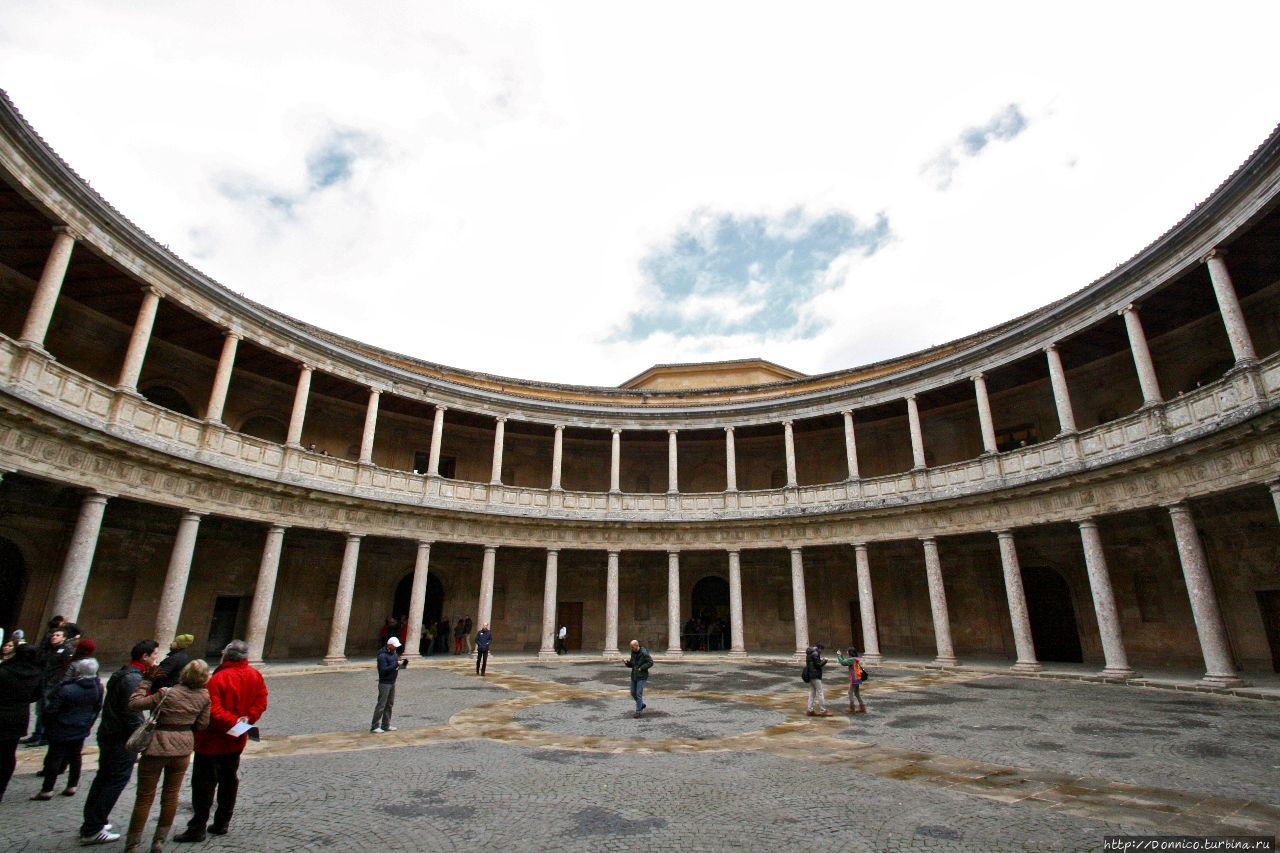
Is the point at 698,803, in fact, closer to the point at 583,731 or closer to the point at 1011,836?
the point at 1011,836

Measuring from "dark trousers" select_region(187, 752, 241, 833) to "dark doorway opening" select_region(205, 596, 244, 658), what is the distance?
1718 centimetres

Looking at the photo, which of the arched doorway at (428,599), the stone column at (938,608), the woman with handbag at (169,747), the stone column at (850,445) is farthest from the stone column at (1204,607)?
the arched doorway at (428,599)

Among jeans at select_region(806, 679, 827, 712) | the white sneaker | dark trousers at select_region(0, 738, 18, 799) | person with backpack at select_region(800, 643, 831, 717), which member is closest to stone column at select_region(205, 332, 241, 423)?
dark trousers at select_region(0, 738, 18, 799)

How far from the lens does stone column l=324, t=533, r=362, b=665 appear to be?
18.5 meters

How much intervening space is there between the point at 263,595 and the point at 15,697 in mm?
13301

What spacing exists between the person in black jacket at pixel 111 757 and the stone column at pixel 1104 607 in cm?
1922

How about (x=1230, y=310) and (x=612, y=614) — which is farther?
(x=612, y=614)

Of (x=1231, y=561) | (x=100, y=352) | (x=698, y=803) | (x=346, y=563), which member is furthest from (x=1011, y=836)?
(x=100, y=352)

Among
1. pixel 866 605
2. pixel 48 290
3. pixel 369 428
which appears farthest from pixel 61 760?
pixel 866 605

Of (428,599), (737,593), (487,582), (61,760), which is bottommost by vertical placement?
(61,760)

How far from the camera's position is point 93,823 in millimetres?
4863

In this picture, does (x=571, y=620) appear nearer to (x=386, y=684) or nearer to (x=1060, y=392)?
(x=386, y=684)

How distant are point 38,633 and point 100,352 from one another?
7304 mm

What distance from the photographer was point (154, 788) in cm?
458
